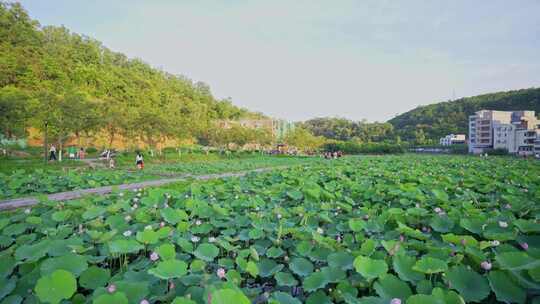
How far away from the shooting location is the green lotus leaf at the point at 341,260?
160cm

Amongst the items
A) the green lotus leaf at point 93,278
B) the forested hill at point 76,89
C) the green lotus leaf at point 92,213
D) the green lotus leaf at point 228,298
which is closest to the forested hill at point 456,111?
the forested hill at point 76,89

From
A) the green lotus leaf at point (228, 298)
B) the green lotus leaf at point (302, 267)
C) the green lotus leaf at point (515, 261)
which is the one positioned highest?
the green lotus leaf at point (228, 298)

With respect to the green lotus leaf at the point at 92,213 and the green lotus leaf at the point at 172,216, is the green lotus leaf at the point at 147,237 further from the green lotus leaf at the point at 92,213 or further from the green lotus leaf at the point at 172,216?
the green lotus leaf at the point at 92,213

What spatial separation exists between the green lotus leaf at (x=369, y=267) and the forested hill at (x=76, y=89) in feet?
59.2

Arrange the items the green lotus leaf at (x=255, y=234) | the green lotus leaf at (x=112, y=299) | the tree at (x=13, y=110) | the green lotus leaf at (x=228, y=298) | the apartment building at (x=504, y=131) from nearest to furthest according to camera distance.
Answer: the green lotus leaf at (x=228, y=298)
the green lotus leaf at (x=112, y=299)
the green lotus leaf at (x=255, y=234)
the tree at (x=13, y=110)
the apartment building at (x=504, y=131)

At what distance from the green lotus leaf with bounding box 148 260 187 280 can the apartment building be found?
195 ft

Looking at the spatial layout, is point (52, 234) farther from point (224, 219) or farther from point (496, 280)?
point (496, 280)

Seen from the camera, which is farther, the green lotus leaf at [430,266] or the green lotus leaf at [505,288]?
the green lotus leaf at [430,266]

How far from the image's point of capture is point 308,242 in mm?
1937

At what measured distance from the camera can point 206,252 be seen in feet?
5.99

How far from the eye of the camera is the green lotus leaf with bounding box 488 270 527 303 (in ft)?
3.98

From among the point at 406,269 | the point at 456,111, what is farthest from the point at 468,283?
the point at 456,111

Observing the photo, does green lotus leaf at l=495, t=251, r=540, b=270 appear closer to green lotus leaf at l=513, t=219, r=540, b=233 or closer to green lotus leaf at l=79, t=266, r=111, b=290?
green lotus leaf at l=513, t=219, r=540, b=233

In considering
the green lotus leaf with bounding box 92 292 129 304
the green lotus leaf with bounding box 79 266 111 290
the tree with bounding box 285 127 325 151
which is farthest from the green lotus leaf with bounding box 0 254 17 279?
the tree with bounding box 285 127 325 151
